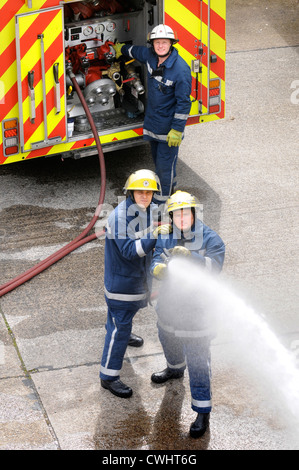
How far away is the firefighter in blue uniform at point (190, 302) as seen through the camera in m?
5.41

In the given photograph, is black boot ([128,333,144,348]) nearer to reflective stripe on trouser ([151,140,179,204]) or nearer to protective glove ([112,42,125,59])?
reflective stripe on trouser ([151,140,179,204])

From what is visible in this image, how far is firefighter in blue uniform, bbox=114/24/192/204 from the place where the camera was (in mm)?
7863

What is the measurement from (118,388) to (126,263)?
0.87 m

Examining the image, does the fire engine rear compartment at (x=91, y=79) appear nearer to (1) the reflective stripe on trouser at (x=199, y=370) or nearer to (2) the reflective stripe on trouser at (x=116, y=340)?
(2) the reflective stripe on trouser at (x=116, y=340)

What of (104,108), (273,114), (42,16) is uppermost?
(42,16)

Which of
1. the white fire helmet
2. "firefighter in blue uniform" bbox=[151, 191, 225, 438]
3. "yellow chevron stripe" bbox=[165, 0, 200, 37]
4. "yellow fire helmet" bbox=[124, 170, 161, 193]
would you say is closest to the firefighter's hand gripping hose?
the white fire helmet

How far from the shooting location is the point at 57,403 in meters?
5.88

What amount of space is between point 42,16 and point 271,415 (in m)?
3.92

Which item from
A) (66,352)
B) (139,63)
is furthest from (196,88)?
(66,352)

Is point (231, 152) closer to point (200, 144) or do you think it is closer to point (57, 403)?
point (200, 144)

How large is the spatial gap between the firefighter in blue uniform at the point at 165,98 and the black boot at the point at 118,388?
8.84 ft

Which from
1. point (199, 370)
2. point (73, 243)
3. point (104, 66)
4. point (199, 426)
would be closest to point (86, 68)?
point (104, 66)

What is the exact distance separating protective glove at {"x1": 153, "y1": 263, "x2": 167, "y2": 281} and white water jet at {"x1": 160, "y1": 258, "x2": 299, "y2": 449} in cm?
3

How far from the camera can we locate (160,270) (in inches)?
211
